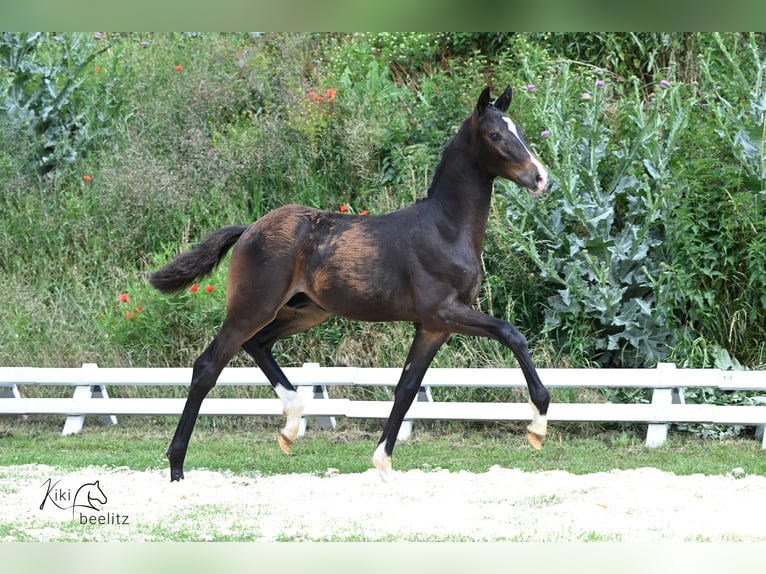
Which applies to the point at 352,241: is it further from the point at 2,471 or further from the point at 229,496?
the point at 2,471

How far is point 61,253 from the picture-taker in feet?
33.2

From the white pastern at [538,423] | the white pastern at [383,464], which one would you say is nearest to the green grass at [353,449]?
the white pastern at [383,464]

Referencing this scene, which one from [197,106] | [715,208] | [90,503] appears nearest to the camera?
[90,503]

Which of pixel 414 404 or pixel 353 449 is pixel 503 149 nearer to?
pixel 414 404

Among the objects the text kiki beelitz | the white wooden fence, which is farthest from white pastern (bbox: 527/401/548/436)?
the text kiki beelitz

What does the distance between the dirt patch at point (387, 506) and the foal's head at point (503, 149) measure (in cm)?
179

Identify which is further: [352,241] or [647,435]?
[647,435]

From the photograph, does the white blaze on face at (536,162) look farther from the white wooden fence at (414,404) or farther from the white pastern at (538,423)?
the white wooden fence at (414,404)

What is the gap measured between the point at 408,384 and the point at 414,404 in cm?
169

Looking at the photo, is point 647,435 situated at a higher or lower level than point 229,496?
lower

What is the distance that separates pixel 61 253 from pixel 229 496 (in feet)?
17.6

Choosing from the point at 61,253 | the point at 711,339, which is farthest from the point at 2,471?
the point at 711,339

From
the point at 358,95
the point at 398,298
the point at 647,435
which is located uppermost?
the point at 358,95

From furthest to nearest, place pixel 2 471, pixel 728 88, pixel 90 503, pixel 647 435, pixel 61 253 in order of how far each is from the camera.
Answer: pixel 61 253 → pixel 728 88 → pixel 647 435 → pixel 2 471 → pixel 90 503
